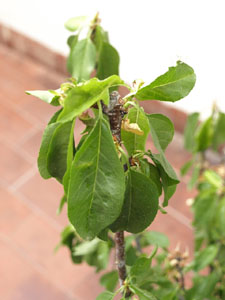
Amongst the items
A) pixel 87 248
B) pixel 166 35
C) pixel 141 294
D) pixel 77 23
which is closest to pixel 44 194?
pixel 166 35

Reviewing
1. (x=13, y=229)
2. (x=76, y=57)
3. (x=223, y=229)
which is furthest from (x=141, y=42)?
(x=76, y=57)

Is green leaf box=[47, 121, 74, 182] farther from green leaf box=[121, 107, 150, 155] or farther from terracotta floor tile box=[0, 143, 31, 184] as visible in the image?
terracotta floor tile box=[0, 143, 31, 184]

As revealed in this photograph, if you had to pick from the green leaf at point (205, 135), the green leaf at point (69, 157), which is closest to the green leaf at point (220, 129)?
the green leaf at point (205, 135)

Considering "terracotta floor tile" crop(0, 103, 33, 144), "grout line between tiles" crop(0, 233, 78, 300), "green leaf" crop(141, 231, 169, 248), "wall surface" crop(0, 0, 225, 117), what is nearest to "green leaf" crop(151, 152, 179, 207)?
"green leaf" crop(141, 231, 169, 248)

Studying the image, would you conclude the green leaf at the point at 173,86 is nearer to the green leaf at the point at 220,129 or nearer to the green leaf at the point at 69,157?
the green leaf at the point at 69,157

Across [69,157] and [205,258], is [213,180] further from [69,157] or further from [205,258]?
[69,157]

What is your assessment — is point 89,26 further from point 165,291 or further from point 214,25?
point 214,25
